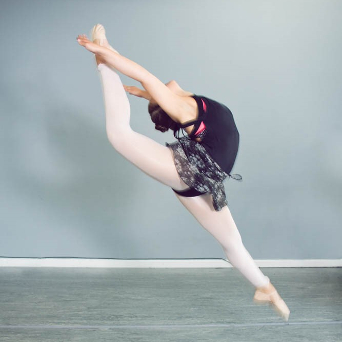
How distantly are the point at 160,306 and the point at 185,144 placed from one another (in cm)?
158

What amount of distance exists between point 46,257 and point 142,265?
88 cm

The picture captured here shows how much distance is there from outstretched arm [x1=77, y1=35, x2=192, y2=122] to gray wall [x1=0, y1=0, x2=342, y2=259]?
2191mm

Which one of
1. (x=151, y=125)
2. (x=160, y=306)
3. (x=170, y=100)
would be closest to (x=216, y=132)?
(x=170, y=100)

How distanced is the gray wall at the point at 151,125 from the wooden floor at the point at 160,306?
372mm

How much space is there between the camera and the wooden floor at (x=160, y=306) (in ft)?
9.71

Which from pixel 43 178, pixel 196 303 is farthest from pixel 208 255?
pixel 43 178

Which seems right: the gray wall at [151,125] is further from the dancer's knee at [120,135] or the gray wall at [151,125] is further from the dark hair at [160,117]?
the dancer's knee at [120,135]

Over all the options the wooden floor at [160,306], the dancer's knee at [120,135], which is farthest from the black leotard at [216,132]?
the wooden floor at [160,306]

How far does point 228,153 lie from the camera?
7.70 feet

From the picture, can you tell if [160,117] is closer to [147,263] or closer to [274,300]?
[274,300]

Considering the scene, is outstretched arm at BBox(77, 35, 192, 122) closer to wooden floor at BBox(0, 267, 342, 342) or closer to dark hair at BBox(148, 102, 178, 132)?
dark hair at BBox(148, 102, 178, 132)

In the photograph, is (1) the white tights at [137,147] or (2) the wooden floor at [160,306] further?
(2) the wooden floor at [160,306]

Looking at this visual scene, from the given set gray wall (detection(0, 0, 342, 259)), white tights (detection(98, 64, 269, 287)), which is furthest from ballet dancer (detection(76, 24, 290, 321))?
gray wall (detection(0, 0, 342, 259))

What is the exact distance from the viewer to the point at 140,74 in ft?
6.83
